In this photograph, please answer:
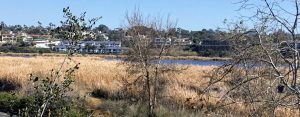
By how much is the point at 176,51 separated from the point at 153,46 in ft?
3.69

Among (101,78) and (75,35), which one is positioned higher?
(75,35)

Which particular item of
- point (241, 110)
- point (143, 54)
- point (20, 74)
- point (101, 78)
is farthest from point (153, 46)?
point (20, 74)

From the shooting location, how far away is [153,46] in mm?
20078

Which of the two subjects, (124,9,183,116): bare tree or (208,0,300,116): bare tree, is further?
(124,9,183,116): bare tree

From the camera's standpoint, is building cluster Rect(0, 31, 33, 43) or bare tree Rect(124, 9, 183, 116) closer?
building cluster Rect(0, 31, 33, 43)

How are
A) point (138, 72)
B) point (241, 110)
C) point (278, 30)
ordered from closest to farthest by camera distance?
point (278, 30) → point (241, 110) → point (138, 72)

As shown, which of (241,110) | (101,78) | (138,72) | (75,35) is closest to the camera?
(75,35)

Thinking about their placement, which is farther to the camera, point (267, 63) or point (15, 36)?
point (15, 36)

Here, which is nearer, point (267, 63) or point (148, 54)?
point (267, 63)

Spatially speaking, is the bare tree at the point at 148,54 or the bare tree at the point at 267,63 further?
the bare tree at the point at 148,54

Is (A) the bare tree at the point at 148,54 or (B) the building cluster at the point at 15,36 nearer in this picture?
(B) the building cluster at the point at 15,36

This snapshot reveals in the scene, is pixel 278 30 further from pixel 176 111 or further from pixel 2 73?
pixel 2 73

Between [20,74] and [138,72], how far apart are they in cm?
1025

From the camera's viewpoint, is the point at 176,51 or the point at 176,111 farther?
the point at 176,51
